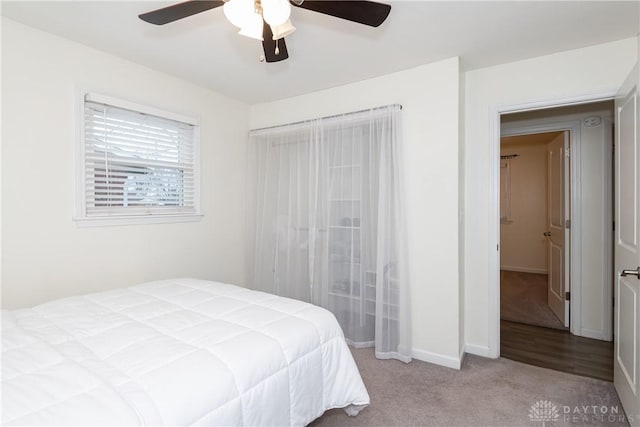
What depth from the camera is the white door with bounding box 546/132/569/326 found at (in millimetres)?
3373

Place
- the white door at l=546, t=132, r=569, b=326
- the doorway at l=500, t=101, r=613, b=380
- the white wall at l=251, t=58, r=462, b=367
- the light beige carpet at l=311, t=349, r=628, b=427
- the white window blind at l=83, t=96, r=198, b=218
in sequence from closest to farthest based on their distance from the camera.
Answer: the light beige carpet at l=311, t=349, r=628, b=427 → the white window blind at l=83, t=96, r=198, b=218 → the white wall at l=251, t=58, r=462, b=367 → the doorway at l=500, t=101, r=613, b=380 → the white door at l=546, t=132, r=569, b=326

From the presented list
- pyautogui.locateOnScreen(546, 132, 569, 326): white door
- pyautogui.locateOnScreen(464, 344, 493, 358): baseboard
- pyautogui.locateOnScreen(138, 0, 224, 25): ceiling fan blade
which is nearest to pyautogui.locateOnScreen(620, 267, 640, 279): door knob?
pyautogui.locateOnScreen(464, 344, 493, 358): baseboard

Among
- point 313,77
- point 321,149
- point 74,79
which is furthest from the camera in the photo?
point 321,149

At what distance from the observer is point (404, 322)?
103 inches

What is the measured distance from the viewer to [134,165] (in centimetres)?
264

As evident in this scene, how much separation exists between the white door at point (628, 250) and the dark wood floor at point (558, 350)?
42cm

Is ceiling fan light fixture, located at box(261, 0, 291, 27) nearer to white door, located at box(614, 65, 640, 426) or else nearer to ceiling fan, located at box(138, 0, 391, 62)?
ceiling fan, located at box(138, 0, 391, 62)

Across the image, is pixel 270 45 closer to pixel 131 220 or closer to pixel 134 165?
pixel 134 165

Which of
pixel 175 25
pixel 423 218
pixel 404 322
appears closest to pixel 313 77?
pixel 175 25

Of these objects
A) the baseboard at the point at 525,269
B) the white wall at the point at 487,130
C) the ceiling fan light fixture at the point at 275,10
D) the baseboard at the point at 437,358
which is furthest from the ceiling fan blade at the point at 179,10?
the baseboard at the point at 525,269

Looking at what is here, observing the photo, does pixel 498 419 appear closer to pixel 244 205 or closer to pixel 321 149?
pixel 321 149

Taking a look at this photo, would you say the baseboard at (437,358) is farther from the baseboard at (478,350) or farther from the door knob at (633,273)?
the door knob at (633,273)

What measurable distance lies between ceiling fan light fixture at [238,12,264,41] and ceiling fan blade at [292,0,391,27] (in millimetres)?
188

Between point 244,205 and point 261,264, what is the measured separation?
707 millimetres
